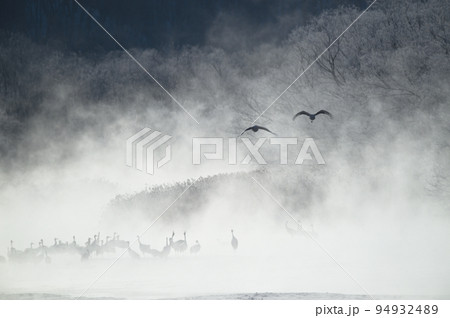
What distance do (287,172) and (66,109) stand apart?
2260mm

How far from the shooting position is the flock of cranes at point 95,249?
648 centimetres

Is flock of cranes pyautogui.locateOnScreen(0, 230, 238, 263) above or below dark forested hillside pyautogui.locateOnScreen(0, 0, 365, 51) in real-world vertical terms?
below

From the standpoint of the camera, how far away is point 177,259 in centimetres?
645

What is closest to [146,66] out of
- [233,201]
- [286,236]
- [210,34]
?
[210,34]

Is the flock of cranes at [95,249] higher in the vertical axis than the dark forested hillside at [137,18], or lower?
lower

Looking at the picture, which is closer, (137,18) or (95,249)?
(95,249)

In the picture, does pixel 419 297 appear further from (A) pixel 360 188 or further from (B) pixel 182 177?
(B) pixel 182 177

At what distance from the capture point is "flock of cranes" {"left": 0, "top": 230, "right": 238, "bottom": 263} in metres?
6.48

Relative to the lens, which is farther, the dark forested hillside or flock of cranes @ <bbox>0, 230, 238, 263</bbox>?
the dark forested hillside

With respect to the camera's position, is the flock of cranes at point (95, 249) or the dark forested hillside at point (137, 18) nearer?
the flock of cranes at point (95, 249)

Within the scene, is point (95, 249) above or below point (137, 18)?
below

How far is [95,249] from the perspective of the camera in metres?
6.56
